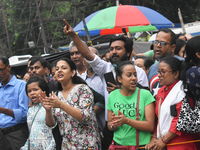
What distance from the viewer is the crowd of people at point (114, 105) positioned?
3.17m

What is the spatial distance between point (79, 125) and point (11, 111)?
129cm

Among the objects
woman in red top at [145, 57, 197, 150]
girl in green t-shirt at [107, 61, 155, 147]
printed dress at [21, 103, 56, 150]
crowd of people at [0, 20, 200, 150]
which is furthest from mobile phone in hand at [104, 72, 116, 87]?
printed dress at [21, 103, 56, 150]

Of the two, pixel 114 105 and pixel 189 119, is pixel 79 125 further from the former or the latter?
pixel 189 119

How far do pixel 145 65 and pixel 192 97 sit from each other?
2285mm

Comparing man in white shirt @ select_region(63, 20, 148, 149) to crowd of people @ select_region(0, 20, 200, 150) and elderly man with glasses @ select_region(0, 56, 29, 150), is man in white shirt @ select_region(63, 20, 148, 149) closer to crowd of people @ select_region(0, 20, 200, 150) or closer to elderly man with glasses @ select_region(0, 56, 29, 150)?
crowd of people @ select_region(0, 20, 200, 150)

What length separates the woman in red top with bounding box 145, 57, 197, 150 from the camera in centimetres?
314

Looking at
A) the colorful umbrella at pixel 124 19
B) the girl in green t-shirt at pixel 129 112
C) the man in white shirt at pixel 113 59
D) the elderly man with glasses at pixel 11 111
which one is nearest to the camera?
the girl in green t-shirt at pixel 129 112

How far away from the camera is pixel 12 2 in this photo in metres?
30.7

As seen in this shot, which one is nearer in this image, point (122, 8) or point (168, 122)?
point (168, 122)

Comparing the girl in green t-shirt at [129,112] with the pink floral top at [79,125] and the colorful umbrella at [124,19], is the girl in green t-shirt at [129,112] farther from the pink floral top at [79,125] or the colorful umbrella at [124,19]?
the colorful umbrella at [124,19]

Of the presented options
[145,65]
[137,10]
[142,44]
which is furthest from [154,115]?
[142,44]

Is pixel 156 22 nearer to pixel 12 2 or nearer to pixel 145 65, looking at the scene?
pixel 145 65

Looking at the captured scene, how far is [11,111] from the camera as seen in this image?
436cm

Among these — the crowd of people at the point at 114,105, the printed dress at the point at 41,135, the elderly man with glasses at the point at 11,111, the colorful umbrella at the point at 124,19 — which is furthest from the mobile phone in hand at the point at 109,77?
the colorful umbrella at the point at 124,19
